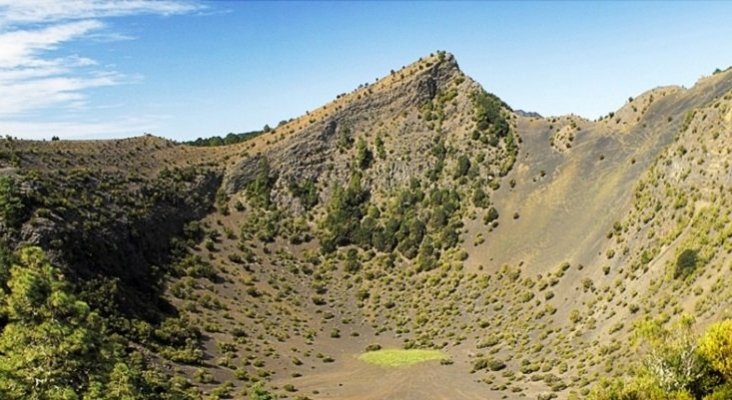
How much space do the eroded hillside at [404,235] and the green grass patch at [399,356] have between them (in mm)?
2253

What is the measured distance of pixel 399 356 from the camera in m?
66.1

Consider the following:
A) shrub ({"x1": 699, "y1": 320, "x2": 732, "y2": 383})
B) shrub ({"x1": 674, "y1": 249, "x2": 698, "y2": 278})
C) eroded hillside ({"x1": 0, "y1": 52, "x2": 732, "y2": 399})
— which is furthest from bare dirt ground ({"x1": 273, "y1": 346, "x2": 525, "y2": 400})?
shrub ({"x1": 699, "y1": 320, "x2": 732, "y2": 383})

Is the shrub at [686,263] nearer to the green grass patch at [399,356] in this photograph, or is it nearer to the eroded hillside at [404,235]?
the eroded hillside at [404,235]

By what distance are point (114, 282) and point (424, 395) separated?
35.8 meters

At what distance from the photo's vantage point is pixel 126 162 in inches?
3625

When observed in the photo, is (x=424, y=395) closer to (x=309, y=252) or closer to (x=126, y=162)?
(x=309, y=252)

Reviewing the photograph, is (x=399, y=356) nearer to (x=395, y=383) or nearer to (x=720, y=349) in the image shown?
(x=395, y=383)

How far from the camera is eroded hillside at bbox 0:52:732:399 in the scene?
5572 centimetres

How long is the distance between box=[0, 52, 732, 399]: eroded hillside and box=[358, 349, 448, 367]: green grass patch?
2253 millimetres

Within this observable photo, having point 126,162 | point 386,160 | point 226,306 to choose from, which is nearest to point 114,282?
point 226,306

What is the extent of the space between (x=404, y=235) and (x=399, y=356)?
29407 millimetres

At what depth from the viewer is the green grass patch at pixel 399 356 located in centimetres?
6385

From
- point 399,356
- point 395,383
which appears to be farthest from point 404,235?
point 395,383

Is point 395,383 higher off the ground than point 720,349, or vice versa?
point 720,349
